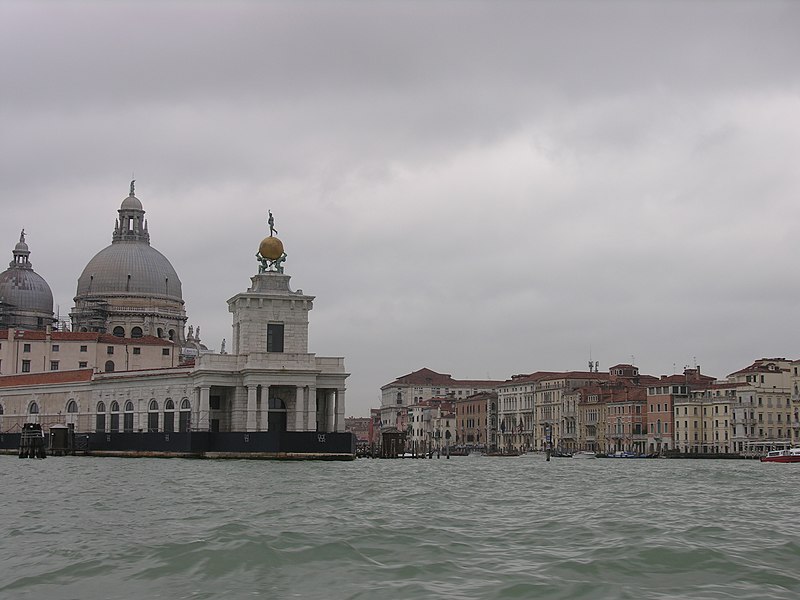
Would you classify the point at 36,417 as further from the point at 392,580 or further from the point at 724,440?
the point at 392,580

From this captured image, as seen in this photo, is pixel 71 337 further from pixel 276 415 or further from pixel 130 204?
pixel 276 415

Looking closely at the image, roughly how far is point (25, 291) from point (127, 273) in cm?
994

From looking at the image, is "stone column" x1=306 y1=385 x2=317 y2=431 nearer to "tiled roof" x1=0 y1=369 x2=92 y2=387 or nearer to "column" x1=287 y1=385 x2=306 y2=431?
"column" x1=287 y1=385 x2=306 y2=431

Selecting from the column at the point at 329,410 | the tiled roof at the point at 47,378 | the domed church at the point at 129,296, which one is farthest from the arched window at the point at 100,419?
the domed church at the point at 129,296

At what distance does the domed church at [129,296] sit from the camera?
92812mm

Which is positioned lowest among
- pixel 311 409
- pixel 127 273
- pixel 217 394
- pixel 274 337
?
pixel 311 409

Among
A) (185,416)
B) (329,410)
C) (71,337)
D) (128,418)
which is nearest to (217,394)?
(185,416)

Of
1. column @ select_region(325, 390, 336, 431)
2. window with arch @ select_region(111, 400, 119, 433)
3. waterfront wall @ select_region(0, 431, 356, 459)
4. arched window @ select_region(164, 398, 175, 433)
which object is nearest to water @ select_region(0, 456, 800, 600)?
waterfront wall @ select_region(0, 431, 356, 459)

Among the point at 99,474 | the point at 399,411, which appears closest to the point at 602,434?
the point at 399,411

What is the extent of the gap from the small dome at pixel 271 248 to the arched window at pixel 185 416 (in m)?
9.09

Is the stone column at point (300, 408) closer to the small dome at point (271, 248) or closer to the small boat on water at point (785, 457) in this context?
the small dome at point (271, 248)

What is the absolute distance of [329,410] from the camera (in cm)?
6266

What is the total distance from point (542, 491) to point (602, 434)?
78173 mm

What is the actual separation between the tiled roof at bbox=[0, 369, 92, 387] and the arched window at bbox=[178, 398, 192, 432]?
11520 mm
